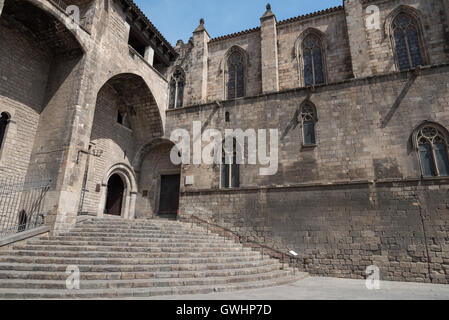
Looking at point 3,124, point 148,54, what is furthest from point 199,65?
point 3,124

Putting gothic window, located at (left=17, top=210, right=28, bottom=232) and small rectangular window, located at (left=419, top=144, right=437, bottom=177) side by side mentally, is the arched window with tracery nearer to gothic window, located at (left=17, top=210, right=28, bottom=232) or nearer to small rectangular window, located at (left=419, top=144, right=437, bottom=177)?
small rectangular window, located at (left=419, top=144, right=437, bottom=177)

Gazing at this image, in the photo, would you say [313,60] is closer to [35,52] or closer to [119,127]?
[119,127]

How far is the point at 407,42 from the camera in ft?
39.3

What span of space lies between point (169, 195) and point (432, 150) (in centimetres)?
1150

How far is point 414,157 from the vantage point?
9523mm

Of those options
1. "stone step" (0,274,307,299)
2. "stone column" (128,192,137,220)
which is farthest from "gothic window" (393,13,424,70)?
"stone column" (128,192,137,220)

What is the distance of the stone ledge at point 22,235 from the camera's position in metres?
6.77

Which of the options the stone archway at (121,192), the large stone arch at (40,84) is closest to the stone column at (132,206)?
the stone archway at (121,192)

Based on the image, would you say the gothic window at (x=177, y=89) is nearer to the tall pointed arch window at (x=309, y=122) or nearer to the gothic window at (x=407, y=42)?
the tall pointed arch window at (x=309, y=122)

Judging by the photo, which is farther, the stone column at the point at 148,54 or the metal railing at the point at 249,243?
the stone column at the point at 148,54

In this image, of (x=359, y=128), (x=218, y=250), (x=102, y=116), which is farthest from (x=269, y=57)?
(x=218, y=250)

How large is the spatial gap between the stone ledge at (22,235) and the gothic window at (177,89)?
9.36 meters

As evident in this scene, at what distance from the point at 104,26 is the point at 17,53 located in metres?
3.42

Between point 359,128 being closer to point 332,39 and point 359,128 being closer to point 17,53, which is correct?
point 332,39
